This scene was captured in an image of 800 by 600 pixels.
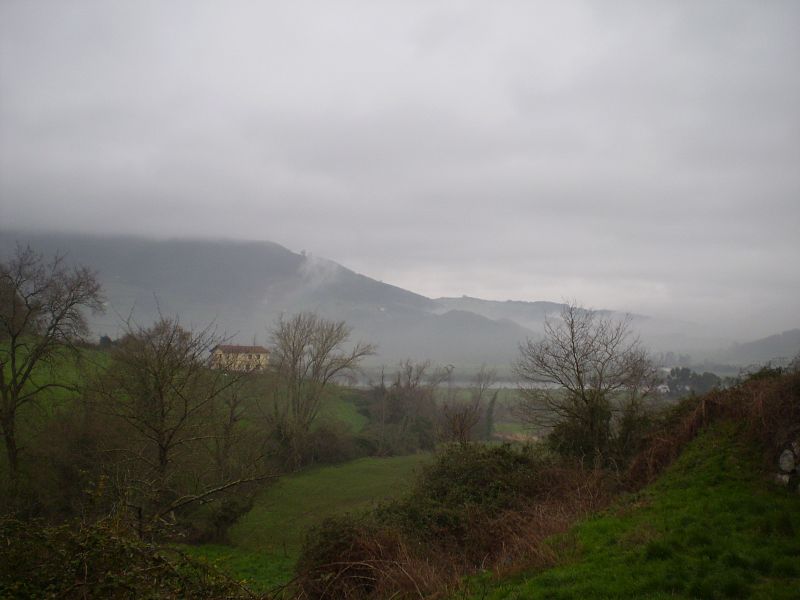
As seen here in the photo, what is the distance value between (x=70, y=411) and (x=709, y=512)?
24.7 meters

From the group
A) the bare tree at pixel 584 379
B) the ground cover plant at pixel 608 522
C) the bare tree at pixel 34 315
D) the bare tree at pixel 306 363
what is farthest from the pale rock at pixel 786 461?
the bare tree at pixel 306 363

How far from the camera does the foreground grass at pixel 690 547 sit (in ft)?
20.0

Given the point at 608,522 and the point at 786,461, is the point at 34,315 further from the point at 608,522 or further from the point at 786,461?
the point at 786,461

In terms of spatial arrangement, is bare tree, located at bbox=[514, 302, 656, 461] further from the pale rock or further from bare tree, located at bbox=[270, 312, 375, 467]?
bare tree, located at bbox=[270, 312, 375, 467]

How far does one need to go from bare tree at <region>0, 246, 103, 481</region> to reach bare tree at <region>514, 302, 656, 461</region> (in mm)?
21286

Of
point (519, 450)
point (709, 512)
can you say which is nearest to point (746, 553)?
point (709, 512)

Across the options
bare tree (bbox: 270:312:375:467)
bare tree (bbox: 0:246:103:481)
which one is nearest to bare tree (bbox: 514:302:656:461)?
bare tree (bbox: 0:246:103:481)

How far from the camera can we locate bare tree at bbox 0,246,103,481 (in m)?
19.9

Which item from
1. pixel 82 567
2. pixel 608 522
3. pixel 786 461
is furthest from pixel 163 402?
pixel 786 461

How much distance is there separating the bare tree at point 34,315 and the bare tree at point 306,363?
19.7m

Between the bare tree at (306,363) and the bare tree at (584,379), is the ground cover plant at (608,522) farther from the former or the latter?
the bare tree at (306,363)

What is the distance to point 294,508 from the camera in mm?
28422

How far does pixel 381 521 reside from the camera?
43.8 feet

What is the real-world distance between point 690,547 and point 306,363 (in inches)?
1474
